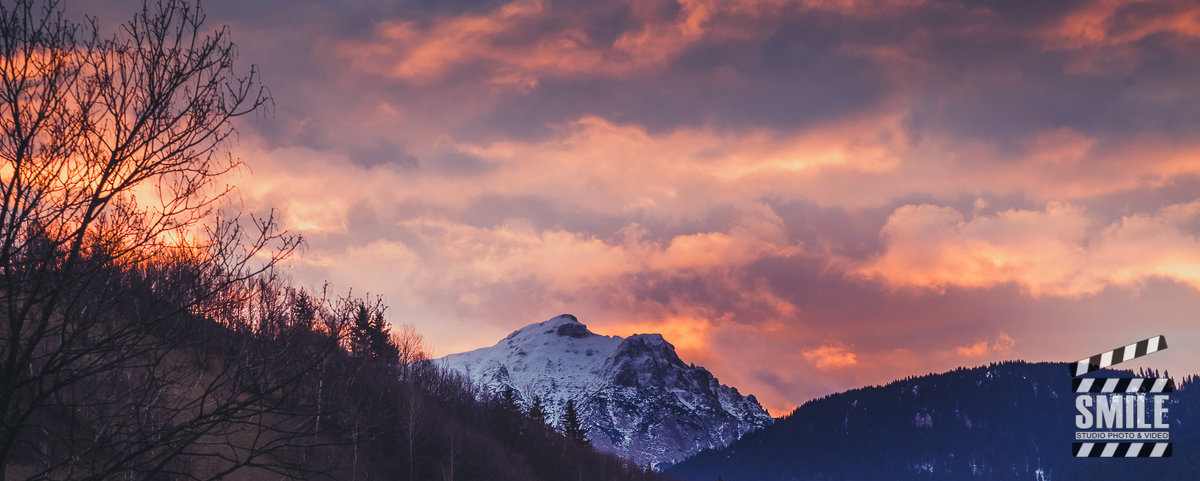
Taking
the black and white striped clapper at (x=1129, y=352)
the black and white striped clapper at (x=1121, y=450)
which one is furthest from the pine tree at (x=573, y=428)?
the black and white striped clapper at (x=1129, y=352)

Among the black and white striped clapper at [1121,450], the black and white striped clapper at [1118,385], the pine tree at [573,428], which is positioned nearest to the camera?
the black and white striped clapper at [1118,385]

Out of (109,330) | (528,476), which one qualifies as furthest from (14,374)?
(528,476)

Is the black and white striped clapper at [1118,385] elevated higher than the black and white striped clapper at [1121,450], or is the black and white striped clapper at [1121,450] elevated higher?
the black and white striped clapper at [1118,385]

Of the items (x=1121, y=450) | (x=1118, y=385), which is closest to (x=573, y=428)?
(x=1121, y=450)

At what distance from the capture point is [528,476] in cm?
11056

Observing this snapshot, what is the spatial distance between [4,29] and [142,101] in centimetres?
146

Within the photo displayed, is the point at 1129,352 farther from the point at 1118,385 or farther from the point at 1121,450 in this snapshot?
the point at 1121,450

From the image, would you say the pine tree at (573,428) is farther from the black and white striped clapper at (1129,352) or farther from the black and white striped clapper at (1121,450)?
the black and white striped clapper at (1129,352)

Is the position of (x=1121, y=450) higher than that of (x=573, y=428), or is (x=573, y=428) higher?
(x=573, y=428)

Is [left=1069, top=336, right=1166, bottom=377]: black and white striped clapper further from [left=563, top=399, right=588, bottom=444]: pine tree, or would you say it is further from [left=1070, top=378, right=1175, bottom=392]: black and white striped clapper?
[left=563, top=399, right=588, bottom=444]: pine tree

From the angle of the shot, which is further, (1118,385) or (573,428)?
(573,428)

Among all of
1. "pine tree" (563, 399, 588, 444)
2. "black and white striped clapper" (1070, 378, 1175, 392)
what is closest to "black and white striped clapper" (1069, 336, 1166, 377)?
"black and white striped clapper" (1070, 378, 1175, 392)

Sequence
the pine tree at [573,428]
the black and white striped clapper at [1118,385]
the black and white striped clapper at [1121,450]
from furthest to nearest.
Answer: the pine tree at [573,428] < the black and white striped clapper at [1121,450] < the black and white striped clapper at [1118,385]

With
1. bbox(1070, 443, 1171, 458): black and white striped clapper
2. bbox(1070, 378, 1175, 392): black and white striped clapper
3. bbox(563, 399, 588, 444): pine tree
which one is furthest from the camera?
bbox(563, 399, 588, 444): pine tree
